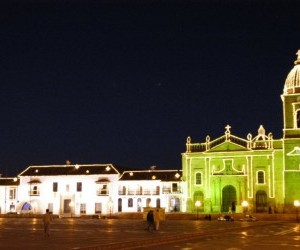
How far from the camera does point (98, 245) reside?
22.9m

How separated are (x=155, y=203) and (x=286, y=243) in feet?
175

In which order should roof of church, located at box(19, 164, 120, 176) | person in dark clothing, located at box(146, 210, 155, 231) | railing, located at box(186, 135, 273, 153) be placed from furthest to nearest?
roof of church, located at box(19, 164, 120, 176), railing, located at box(186, 135, 273, 153), person in dark clothing, located at box(146, 210, 155, 231)

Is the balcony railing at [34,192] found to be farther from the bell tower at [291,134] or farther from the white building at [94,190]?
the bell tower at [291,134]

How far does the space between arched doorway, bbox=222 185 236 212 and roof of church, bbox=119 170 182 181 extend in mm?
8887

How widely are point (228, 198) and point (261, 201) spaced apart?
4150 mm

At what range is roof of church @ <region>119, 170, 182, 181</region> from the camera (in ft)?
261

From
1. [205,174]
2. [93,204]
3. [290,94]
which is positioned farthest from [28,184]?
[290,94]

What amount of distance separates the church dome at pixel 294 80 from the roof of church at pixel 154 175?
66.8 feet

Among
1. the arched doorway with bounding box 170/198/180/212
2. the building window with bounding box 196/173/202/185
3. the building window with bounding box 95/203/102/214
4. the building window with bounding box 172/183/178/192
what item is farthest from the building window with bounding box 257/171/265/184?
the building window with bounding box 95/203/102/214

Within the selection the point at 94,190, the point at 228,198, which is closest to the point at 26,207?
the point at 94,190

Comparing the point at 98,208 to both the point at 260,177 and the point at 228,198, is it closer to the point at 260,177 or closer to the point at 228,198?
the point at 228,198

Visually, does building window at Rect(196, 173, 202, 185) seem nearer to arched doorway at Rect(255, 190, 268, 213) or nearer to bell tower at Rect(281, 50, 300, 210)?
arched doorway at Rect(255, 190, 268, 213)

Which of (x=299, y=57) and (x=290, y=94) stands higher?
(x=299, y=57)

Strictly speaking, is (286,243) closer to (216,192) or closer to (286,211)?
(286,211)
